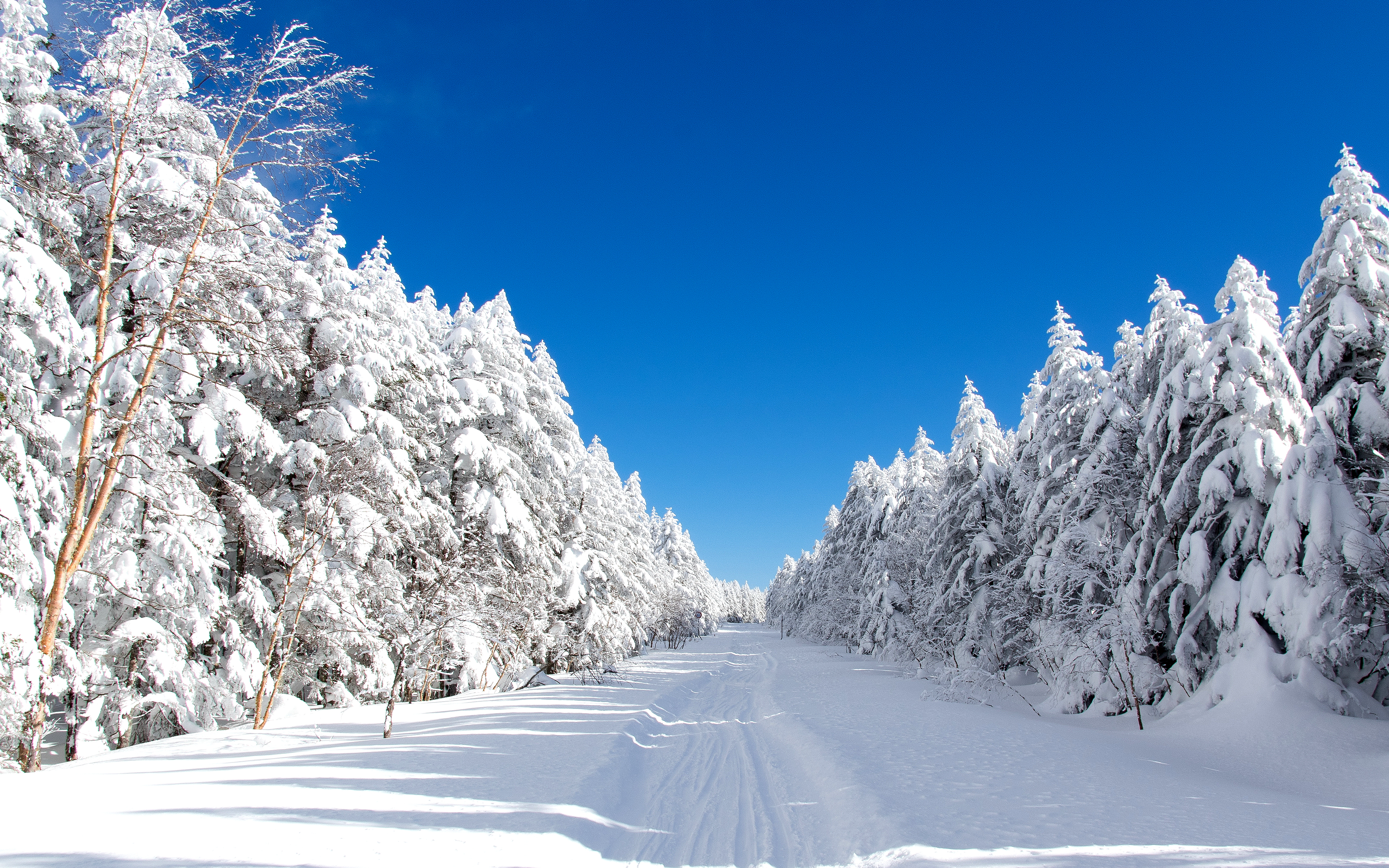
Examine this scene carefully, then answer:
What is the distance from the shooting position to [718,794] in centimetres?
930

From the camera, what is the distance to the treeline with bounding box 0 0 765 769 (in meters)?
8.32

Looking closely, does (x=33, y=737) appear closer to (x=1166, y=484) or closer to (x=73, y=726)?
(x=73, y=726)

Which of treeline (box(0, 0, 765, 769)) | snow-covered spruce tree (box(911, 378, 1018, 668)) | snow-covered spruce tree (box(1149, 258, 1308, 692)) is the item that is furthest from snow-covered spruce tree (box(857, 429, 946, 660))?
treeline (box(0, 0, 765, 769))

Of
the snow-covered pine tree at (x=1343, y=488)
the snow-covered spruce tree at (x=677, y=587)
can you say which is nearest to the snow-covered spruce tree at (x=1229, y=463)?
the snow-covered pine tree at (x=1343, y=488)

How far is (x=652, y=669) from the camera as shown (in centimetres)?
3069

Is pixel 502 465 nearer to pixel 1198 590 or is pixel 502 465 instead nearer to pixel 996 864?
pixel 996 864

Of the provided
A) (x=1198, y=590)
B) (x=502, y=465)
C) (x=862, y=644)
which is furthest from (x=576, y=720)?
(x=862, y=644)

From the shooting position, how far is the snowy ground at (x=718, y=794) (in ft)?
19.3

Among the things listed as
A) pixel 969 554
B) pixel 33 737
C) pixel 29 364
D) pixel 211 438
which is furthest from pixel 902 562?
pixel 29 364

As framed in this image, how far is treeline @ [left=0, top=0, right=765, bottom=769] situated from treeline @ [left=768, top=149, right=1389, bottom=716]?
15725mm

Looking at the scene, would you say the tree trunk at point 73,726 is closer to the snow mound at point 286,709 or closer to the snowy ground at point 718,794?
the snowy ground at point 718,794

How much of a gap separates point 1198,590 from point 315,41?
786 inches

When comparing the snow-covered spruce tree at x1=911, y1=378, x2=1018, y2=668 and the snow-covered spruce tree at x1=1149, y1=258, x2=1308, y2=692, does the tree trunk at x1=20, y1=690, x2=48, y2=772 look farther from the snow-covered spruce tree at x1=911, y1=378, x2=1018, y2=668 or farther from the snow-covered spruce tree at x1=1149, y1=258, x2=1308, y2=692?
the snow-covered spruce tree at x1=911, y1=378, x2=1018, y2=668

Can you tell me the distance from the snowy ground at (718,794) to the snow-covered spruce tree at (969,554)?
7.54 meters
